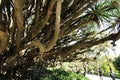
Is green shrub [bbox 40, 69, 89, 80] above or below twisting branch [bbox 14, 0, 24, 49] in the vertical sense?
below

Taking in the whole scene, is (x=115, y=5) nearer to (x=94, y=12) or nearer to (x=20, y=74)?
(x=94, y=12)

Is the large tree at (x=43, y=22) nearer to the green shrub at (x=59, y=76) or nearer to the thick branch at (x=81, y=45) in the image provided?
the thick branch at (x=81, y=45)

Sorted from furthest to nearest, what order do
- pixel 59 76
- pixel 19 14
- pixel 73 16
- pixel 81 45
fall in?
pixel 59 76 → pixel 81 45 → pixel 73 16 → pixel 19 14

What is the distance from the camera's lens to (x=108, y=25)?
18.0 ft

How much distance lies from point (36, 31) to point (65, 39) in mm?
1929

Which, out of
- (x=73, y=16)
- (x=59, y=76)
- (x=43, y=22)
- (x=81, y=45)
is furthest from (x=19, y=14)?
(x=59, y=76)

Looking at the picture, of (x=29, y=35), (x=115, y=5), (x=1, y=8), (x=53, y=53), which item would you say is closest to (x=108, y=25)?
(x=115, y=5)

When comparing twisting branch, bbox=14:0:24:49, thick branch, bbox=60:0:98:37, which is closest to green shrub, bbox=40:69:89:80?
thick branch, bbox=60:0:98:37

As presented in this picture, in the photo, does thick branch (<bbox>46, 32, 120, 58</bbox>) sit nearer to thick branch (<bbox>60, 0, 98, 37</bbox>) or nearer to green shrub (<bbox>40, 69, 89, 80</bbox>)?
thick branch (<bbox>60, 0, 98, 37</bbox>)

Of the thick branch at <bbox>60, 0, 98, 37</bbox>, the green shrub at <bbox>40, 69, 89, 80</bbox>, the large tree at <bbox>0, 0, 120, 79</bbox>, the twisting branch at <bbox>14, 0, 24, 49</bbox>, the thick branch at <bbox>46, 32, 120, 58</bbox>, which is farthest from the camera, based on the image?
the green shrub at <bbox>40, 69, 89, 80</bbox>

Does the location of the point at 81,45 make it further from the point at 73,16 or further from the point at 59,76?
the point at 59,76

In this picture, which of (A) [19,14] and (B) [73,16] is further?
(B) [73,16]

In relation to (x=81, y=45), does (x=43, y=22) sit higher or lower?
higher

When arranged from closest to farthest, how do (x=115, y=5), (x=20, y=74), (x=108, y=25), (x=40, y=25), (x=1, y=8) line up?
(x=40, y=25) → (x=1, y=8) → (x=115, y=5) → (x=108, y=25) → (x=20, y=74)
